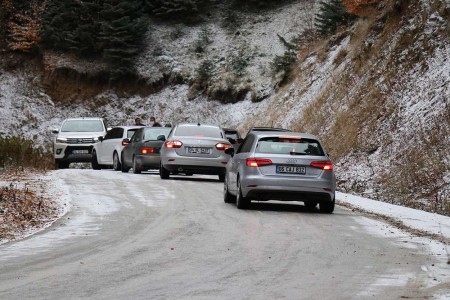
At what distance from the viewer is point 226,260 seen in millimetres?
10297

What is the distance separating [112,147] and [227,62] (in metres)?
21.4

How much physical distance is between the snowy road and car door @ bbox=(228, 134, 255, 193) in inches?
34.1

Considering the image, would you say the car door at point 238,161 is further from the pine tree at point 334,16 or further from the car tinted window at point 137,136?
the pine tree at point 334,16

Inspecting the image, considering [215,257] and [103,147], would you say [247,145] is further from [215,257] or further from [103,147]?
[103,147]

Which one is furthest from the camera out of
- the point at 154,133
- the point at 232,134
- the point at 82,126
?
the point at 82,126

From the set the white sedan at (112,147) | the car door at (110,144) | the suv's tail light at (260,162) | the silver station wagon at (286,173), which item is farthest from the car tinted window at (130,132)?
the suv's tail light at (260,162)

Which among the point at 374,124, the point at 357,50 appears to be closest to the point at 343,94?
the point at 357,50

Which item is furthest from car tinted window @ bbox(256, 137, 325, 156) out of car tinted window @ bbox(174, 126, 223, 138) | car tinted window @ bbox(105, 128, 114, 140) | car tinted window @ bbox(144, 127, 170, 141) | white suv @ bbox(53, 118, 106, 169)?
white suv @ bbox(53, 118, 106, 169)

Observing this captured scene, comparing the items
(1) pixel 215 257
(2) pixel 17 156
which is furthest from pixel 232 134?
(1) pixel 215 257

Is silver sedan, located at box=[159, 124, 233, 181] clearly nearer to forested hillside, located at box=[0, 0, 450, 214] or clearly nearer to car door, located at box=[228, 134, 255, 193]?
forested hillside, located at box=[0, 0, 450, 214]

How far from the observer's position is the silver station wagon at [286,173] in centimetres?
1655

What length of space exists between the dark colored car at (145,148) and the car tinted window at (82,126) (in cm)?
586

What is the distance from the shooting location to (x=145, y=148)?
27938mm

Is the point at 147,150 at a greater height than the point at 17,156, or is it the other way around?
the point at 147,150
